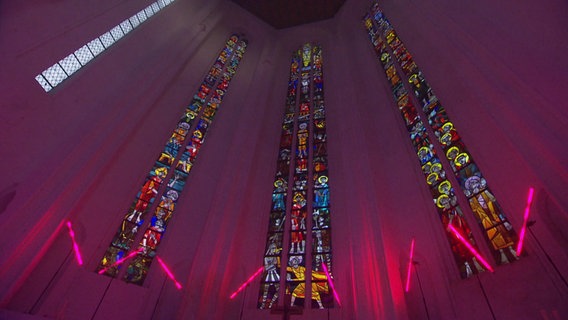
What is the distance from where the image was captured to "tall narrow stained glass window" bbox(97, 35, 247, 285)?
580 cm

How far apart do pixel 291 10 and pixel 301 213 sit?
9.05 metres

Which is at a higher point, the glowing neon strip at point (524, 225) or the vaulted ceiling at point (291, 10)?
the vaulted ceiling at point (291, 10)

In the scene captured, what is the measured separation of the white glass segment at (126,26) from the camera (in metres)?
7.06

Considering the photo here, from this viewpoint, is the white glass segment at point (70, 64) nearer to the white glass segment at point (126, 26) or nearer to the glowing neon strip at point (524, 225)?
the white glass segment at point (126, 26)

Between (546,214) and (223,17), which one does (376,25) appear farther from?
(546,214)

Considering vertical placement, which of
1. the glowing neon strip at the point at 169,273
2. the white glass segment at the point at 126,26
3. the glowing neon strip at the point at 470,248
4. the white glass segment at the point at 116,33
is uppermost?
the white glass segment at the point at 126,26

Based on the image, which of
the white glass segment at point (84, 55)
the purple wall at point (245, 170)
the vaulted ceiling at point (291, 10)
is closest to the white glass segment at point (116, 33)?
the purple wall at point (245, 170)

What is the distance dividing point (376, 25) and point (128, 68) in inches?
314

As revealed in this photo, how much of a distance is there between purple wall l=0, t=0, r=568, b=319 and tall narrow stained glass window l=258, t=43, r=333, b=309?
282 mm

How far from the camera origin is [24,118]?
4758 mm

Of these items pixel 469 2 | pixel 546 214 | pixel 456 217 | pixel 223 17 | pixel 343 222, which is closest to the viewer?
pixel 546 214

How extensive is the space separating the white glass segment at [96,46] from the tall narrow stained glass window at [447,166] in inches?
273

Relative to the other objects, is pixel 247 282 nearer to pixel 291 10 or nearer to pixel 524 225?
pixel 524 225

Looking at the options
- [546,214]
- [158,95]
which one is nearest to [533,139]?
[546,214]
